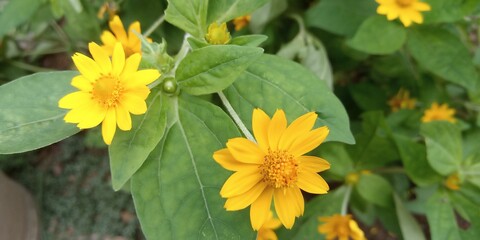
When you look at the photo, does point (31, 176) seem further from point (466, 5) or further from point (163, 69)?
point (466, 5)

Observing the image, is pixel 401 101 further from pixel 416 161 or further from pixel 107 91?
pixel 107 91

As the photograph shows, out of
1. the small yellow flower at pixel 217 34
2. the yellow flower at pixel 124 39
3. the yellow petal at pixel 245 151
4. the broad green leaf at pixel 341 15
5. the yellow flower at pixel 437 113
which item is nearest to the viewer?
the yellow petal at pixel 245 151

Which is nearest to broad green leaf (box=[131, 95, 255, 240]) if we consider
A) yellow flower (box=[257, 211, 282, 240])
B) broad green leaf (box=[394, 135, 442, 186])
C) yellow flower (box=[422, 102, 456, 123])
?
yellow flower (box=[257, 211, 282, 240])

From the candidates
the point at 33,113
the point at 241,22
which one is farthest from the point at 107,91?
the point at 241,22

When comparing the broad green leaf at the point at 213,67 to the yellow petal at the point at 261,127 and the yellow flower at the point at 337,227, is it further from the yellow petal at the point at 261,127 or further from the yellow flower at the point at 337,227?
the yellow flower at the point at 337,227

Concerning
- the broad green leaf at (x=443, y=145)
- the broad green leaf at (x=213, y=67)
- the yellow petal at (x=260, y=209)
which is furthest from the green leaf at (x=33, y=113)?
the broad green leaf at (x=443, y=145)
